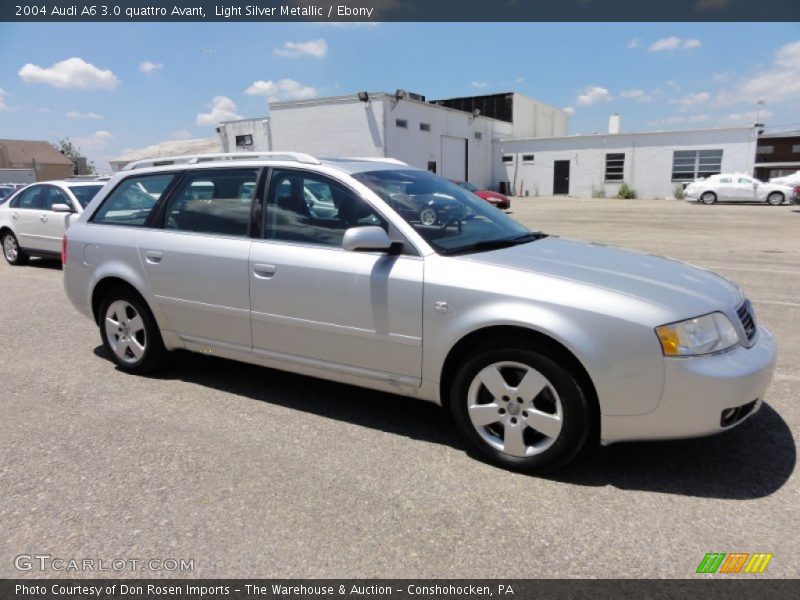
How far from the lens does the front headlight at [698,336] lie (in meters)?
2.77

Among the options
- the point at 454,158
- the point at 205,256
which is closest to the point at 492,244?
the point at 205,256

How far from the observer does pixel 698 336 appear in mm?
2832

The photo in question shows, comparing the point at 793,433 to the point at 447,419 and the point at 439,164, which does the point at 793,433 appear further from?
the point at 439,164

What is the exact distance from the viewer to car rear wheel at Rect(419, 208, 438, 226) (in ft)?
11.9

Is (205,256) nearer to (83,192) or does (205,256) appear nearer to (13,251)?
(83,192)

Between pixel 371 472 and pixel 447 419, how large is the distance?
89 centimetres

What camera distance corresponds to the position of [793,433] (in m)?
3.50

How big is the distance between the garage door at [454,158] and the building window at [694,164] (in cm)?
1311

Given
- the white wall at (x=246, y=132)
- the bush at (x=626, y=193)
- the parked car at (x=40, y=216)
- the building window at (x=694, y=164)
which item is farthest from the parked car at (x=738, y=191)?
the parked car at (x=40, y=216)

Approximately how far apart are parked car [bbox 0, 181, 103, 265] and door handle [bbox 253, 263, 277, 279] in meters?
7.61

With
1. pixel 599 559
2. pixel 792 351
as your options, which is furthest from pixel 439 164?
pixel 599 559

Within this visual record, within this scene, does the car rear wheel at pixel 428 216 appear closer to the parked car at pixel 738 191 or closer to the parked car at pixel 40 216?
the parked car at pixel 40 216

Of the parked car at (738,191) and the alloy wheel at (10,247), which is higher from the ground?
the parked car at (738,191)

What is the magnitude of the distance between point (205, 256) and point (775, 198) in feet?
100
